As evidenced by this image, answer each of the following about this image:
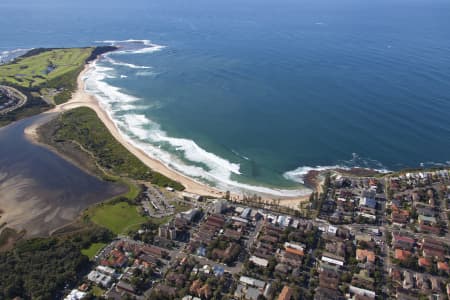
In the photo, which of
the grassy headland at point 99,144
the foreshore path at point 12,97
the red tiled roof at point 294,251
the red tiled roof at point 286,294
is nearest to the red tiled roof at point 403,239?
the red tiled roof at point 294,251

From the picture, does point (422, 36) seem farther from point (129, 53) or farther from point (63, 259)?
point (63, 259)

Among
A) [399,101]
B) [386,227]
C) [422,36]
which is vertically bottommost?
[386,227]

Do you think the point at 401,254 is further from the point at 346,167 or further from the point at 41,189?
the point at 41,189

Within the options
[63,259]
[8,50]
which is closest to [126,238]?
[63,259]

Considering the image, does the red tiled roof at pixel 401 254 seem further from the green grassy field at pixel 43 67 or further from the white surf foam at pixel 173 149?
the green grassy field at pixel 43 67

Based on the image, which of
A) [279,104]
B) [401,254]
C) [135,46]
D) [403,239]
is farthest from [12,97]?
[401,254]

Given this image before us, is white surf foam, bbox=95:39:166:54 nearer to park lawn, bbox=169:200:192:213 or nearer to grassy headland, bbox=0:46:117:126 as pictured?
grassy headland, bbox=0:46:117:126
